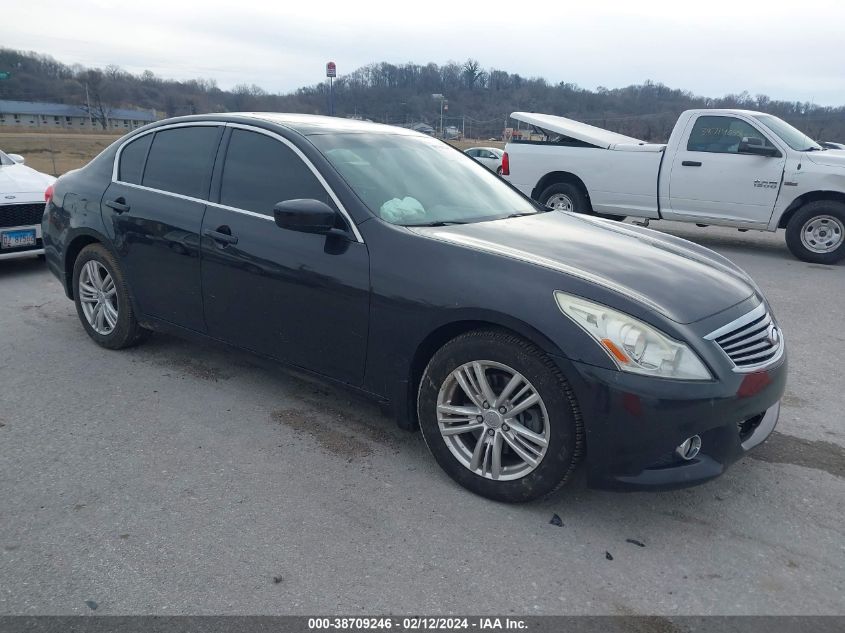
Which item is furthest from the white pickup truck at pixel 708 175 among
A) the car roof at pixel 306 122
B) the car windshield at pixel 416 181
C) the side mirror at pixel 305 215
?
the side mirror at pixel 305 215

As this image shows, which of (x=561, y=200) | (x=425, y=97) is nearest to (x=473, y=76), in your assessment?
(x=425, y=97)

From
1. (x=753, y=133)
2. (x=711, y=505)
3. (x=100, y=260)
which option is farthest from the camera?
(x=753, y=133)

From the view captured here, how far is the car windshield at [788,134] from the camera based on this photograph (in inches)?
359

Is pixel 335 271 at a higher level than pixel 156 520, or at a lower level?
higher

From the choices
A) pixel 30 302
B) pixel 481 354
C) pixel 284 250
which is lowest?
pixel 30 302

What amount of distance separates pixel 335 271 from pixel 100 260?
2.28m

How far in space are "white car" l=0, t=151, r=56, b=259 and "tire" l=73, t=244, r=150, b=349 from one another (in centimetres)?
239

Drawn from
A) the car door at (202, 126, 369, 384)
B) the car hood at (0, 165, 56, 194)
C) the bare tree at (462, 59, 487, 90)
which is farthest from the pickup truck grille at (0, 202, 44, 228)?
the bare tree at (462, 59, 487, 90)

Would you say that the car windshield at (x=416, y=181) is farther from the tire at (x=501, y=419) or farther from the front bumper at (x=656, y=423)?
the front bumper at (x=656, y=423)

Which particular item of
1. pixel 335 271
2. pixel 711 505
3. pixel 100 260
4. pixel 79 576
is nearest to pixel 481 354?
pixel 335 271

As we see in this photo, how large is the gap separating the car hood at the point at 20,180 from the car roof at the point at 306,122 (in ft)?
11.5

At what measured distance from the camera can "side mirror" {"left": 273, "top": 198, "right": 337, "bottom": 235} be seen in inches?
129

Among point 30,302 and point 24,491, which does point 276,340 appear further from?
point 30,302

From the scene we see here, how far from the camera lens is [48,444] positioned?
3482 mm
